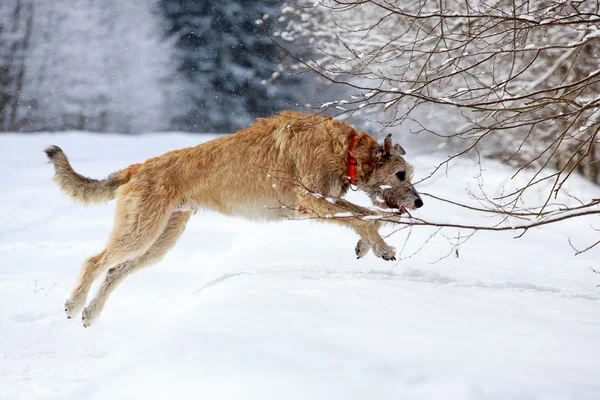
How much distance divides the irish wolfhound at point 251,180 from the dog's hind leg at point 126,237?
0.03 ft

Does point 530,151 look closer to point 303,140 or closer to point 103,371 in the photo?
point 303,140

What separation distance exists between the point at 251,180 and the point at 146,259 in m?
1.67

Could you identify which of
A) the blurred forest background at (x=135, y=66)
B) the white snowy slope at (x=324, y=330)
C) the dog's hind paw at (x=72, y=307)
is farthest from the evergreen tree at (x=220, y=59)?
the dog's hind paw at (x=72, y=307)

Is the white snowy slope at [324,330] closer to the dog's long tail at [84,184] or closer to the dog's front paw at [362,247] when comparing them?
the dog's front paw at [362,247]

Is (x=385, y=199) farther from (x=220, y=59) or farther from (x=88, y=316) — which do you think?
(x=220, y=59)

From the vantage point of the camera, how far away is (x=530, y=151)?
53.0ft

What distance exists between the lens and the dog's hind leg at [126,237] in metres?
6.41

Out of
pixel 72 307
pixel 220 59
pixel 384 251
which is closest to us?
pixel 384 251

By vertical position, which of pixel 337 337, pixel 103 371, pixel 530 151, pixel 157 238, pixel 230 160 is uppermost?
pixel 530 151

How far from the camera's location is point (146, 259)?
22.9ft

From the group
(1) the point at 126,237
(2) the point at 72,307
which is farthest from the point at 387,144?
(2) the point at 72,307

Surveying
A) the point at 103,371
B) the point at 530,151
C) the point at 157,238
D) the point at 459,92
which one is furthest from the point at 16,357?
the point at 530,151

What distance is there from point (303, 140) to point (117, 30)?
88.5 ft

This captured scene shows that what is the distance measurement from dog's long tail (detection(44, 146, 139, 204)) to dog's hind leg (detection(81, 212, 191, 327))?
727 mm
